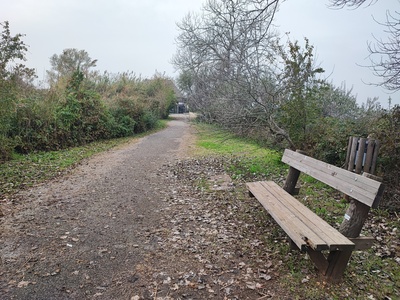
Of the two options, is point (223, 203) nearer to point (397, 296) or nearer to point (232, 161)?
point (397, 296)

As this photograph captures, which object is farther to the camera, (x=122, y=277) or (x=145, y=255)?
(x=145, y=255)

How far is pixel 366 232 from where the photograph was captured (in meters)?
4.27

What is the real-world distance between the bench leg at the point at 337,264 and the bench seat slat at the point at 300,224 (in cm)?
17

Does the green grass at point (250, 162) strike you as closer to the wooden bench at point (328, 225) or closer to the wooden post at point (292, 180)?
the wooden post at point (292, 180)

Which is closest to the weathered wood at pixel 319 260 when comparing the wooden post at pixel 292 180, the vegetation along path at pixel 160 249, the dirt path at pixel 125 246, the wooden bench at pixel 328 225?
the wooden bench at pixel 328 225

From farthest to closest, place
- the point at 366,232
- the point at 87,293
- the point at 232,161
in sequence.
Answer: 1. the point at 232,161
2. the point at 366,232
3. the point at 87,293

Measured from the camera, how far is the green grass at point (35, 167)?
6.48 meters

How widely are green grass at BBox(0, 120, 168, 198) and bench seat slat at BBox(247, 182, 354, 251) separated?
17.2 feet

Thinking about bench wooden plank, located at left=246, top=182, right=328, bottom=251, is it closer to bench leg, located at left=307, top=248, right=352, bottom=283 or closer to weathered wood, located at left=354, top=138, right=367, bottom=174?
bench leg, located at left=307, top=248, right=352, bottom=283

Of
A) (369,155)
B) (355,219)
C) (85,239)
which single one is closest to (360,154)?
(369,155)

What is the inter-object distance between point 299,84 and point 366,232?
4831 millimetres

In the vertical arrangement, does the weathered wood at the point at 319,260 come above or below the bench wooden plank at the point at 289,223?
below

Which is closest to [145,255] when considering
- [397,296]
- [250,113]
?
[397,296]

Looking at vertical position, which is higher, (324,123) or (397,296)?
(324,123)
